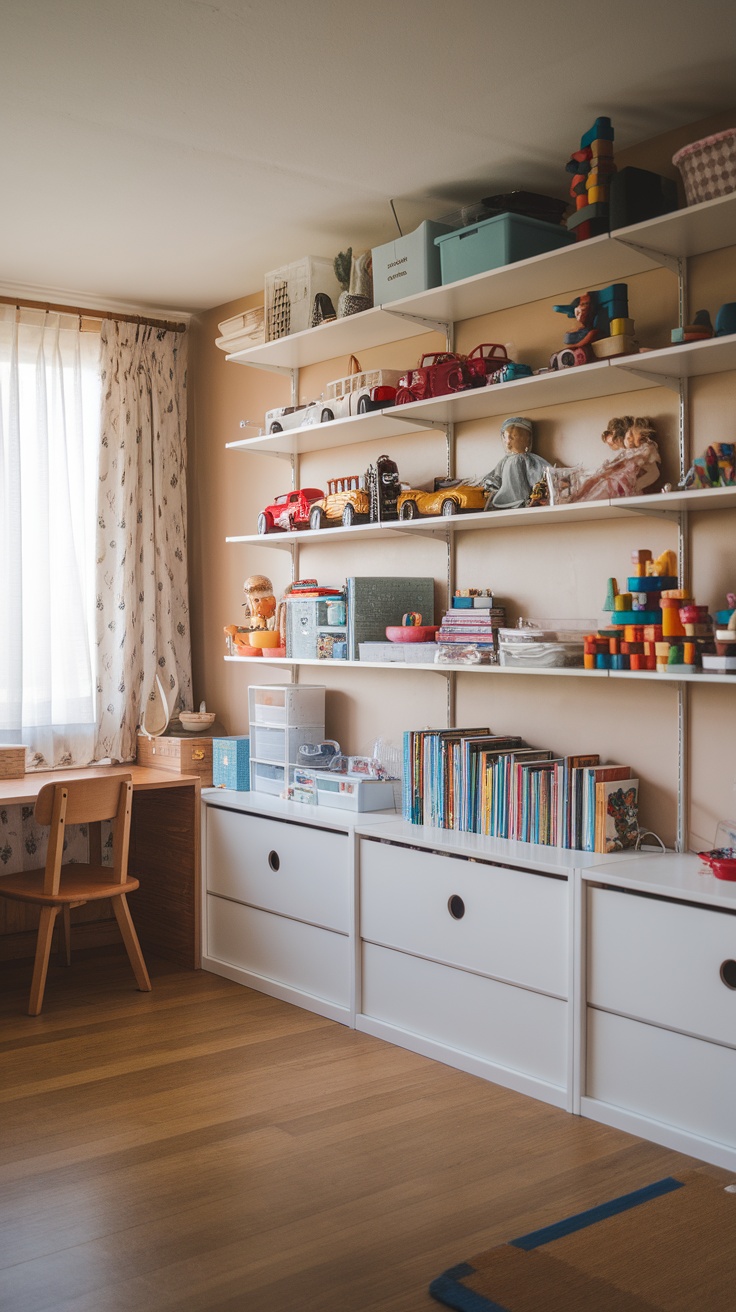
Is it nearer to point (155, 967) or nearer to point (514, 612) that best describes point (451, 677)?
point (514, 612)

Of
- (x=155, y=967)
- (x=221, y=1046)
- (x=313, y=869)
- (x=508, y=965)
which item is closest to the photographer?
(x=508, y=965)

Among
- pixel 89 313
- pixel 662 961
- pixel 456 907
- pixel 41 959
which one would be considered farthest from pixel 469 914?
pixel 89 313

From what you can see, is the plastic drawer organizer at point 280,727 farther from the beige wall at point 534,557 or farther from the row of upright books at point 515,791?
the row of upright books at point 515,791

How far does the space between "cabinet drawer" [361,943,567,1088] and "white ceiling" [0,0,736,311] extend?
230 cm

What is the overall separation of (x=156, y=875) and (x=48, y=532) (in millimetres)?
1418

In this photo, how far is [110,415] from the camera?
4602 millimetres

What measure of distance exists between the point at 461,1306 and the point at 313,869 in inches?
68.6

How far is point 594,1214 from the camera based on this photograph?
7.65 feet

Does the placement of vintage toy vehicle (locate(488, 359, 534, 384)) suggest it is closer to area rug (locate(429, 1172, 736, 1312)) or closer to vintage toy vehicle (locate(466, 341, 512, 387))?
vintage toy vehicle (locate(466, 341, 512, 387))

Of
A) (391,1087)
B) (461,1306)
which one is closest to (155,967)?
(391,1087)

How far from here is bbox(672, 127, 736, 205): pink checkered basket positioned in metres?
2.65

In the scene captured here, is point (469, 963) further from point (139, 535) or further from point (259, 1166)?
point (139, 535)

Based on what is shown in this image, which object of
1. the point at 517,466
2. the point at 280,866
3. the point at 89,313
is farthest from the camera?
the point at 89,313

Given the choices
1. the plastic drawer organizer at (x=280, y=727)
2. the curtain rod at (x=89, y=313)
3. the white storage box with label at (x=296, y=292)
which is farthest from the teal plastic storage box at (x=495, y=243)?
the curtain rod at (x=89, y=313)
